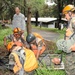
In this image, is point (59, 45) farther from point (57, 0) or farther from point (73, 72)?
point (57, 0)

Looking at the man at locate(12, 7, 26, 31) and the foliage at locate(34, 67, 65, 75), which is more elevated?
the man at locate(12, 7, 26, 31)

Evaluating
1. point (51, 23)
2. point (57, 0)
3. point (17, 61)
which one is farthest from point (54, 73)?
point (51, 23)

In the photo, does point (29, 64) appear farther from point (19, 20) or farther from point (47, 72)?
point (19, 20)

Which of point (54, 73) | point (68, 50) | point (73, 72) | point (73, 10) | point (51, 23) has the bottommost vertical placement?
point (51, 23)

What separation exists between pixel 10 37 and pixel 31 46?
263 centimetres

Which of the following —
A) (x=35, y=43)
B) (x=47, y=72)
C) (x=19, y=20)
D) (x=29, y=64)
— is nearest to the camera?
(x=29, y=64)

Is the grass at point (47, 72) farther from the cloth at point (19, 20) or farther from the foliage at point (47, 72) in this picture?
the cloth at point (19, 20)

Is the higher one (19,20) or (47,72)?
(19,20)

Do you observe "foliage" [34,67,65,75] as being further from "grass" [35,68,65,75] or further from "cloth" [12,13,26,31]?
"cloth" [12,13,26,31]

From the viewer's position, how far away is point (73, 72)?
6.15m

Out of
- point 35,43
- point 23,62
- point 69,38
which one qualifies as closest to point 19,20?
point 35,43

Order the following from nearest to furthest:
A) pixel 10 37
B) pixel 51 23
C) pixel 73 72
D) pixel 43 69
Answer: pixel 73 72, pixel 43 69, pixel 10 37, pixel 51 23

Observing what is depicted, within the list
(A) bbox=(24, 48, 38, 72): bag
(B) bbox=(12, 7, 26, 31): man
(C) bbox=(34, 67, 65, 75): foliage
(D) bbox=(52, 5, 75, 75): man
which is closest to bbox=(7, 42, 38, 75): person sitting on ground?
(A) bbox=(24, 48, 38, 72): bag

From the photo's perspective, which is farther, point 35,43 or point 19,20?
point 19,20
